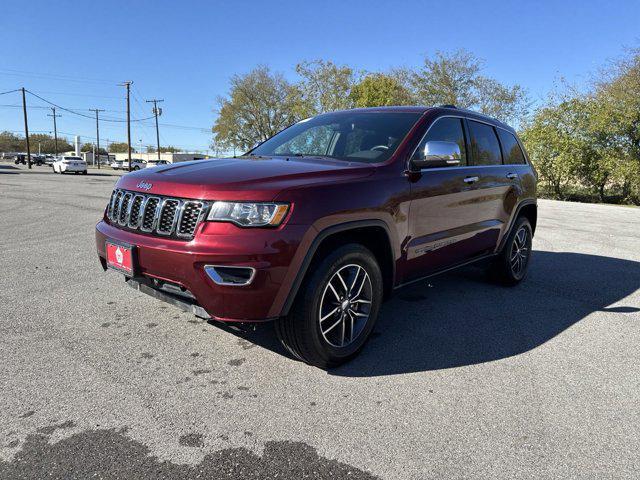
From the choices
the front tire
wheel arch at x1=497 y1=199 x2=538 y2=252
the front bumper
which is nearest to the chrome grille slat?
the front bumper

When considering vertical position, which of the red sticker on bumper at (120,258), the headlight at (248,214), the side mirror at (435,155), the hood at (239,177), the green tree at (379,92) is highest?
the green tree at (379,92)

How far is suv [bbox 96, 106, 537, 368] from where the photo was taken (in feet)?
8.56

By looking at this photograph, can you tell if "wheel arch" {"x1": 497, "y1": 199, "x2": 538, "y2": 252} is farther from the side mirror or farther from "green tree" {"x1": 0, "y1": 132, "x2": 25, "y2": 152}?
"green tree" {"x1": 0, "y1": 132, "x2": 25, "y2": 152}

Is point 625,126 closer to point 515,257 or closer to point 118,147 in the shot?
point 515,257

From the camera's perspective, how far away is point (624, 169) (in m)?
20.6

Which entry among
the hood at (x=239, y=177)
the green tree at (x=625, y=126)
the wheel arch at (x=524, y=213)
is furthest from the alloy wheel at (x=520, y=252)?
the green tree at (x=625, y=126)

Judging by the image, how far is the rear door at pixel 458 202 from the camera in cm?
360

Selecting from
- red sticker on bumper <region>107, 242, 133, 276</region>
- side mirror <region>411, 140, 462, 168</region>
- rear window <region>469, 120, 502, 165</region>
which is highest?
rear window <region>469, 120, 502, 165</region>

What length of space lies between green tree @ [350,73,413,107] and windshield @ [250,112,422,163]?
31348 millimetres

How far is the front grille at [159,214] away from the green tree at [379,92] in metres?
32.8

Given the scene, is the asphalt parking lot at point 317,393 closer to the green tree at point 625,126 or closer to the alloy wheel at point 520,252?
the alloy wheel at point 520,252

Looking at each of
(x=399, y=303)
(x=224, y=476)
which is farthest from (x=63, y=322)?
(x=399, y=303)

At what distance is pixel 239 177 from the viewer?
2.78 m

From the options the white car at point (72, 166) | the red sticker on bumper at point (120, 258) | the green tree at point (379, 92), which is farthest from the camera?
the white car at point (72, 166)
